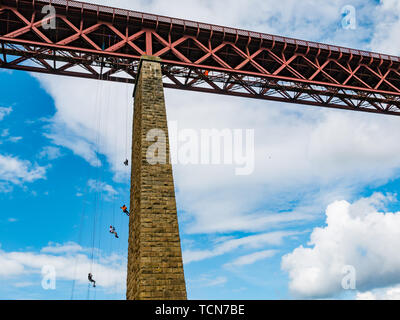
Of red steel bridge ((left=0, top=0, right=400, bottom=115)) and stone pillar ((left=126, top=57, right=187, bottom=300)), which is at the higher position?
red steel bridge ((left=0, top=0, right=400, bottom=115))

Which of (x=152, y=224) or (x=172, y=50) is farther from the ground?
(x=172, y=50)

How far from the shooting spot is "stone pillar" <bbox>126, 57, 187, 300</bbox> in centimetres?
975

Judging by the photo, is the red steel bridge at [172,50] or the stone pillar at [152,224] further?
the red steel bridge at [172,50]

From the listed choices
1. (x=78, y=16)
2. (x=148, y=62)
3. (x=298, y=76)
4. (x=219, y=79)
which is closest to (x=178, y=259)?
(x=148, y=62)

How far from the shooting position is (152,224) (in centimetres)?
1070

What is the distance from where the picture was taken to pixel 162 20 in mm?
18344

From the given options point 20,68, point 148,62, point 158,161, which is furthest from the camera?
point 20,68

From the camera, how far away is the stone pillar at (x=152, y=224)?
9.75m

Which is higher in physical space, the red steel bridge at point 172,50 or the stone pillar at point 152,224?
the red steel bridge at point 172,50

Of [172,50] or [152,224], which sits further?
[172,50]

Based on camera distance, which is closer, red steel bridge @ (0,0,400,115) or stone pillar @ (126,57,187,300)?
stone pillar @ (126,57,187,300)
